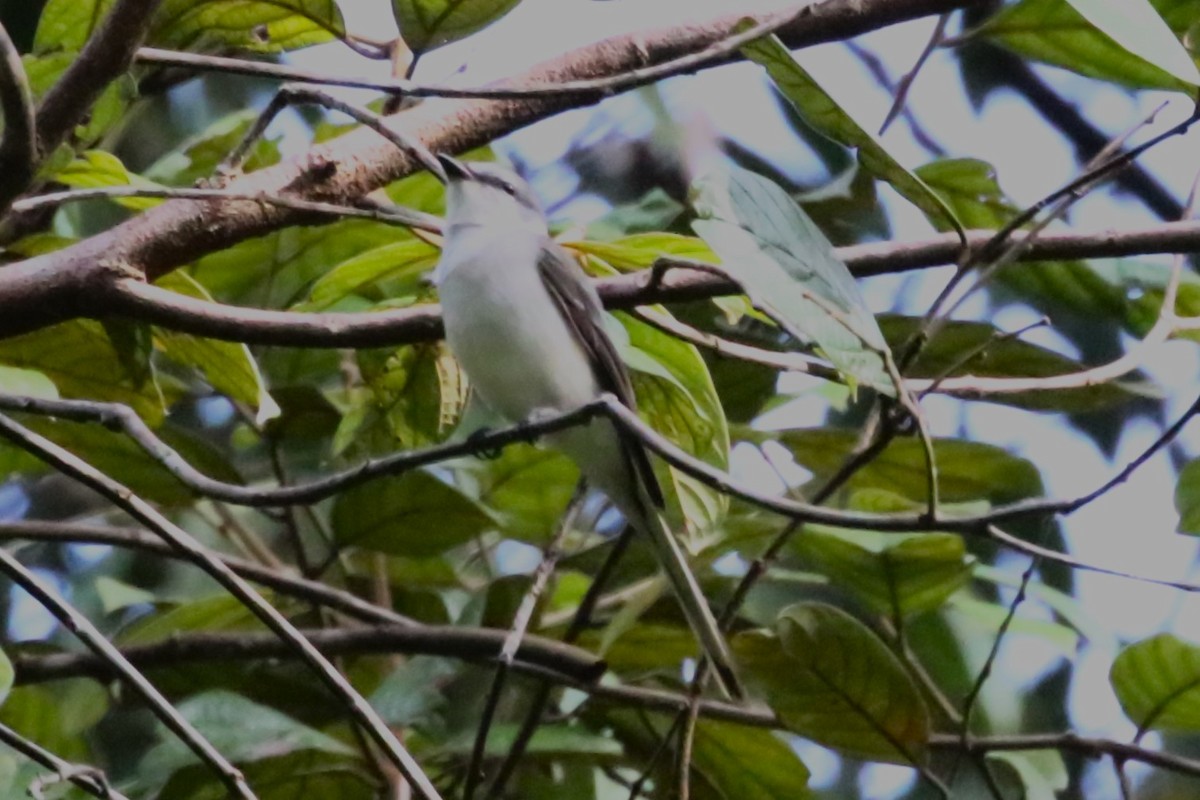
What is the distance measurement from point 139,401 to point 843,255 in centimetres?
99

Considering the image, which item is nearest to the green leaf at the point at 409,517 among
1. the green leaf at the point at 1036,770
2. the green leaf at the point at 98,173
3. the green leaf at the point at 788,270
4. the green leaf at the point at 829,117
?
the green leaf at the point at 98,173

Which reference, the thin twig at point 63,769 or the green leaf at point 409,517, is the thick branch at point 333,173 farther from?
the green leaf at point 409,517

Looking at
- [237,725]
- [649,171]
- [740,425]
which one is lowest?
[237,725]

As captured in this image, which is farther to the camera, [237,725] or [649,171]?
[649,171]

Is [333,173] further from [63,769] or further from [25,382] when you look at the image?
[63,769]

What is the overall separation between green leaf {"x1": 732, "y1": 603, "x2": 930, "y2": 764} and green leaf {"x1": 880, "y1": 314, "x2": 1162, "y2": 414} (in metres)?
0.50

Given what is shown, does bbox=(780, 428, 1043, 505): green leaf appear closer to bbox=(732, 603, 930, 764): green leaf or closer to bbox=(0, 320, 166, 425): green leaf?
bbox=(732, 603, 930, 764): green leaf

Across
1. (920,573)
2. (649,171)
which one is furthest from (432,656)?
(649,171)

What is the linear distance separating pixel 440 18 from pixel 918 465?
1.08 meters

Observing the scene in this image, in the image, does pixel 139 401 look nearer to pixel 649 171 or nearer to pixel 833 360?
pixel 833 360

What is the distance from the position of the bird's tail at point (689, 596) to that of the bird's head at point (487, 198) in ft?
1.70

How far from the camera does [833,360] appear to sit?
1214 mm

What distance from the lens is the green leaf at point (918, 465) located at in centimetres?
245

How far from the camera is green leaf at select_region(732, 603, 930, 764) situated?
1.93 m
